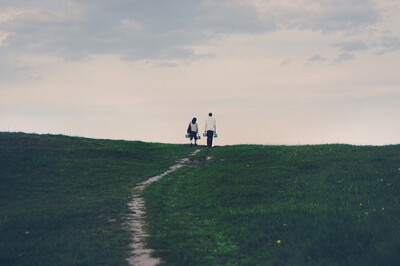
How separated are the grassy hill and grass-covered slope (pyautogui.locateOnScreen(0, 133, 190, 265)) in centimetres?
5

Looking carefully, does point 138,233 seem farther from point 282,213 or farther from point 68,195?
point 68,195

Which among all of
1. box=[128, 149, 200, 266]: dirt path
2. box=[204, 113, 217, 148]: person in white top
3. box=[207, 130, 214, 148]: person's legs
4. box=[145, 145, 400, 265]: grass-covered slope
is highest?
box=[204, 113, 217, 148]: person in white top

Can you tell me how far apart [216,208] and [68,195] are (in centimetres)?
823

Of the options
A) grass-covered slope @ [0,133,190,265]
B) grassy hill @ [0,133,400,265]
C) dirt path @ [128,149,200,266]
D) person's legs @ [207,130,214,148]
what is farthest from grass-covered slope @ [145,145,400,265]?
person's legs @ [207,130,214,148]

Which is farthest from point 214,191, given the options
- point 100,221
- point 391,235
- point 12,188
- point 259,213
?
point 12,188

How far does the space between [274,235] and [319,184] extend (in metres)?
7.12

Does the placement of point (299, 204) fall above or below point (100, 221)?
above

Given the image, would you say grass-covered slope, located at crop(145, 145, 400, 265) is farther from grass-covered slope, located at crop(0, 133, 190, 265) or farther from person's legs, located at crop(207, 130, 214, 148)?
person's legs, located at crop(207, 130, 214, 148)

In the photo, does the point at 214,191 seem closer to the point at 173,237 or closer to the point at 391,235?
the point at 173,237

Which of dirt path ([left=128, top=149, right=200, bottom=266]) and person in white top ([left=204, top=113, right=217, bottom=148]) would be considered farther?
person in white top ([left=204, top=113, right=217, bottom=148])

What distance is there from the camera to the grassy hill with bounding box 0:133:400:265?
984 cm

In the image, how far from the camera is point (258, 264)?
30.8 ft

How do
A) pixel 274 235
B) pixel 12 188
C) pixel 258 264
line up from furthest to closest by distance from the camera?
pixel 12 188 → pixel 274 235 → pixel 258 264

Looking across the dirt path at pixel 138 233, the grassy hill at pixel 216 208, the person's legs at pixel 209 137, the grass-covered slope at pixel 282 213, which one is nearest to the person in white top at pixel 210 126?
the person's legs at pixel 209 137
